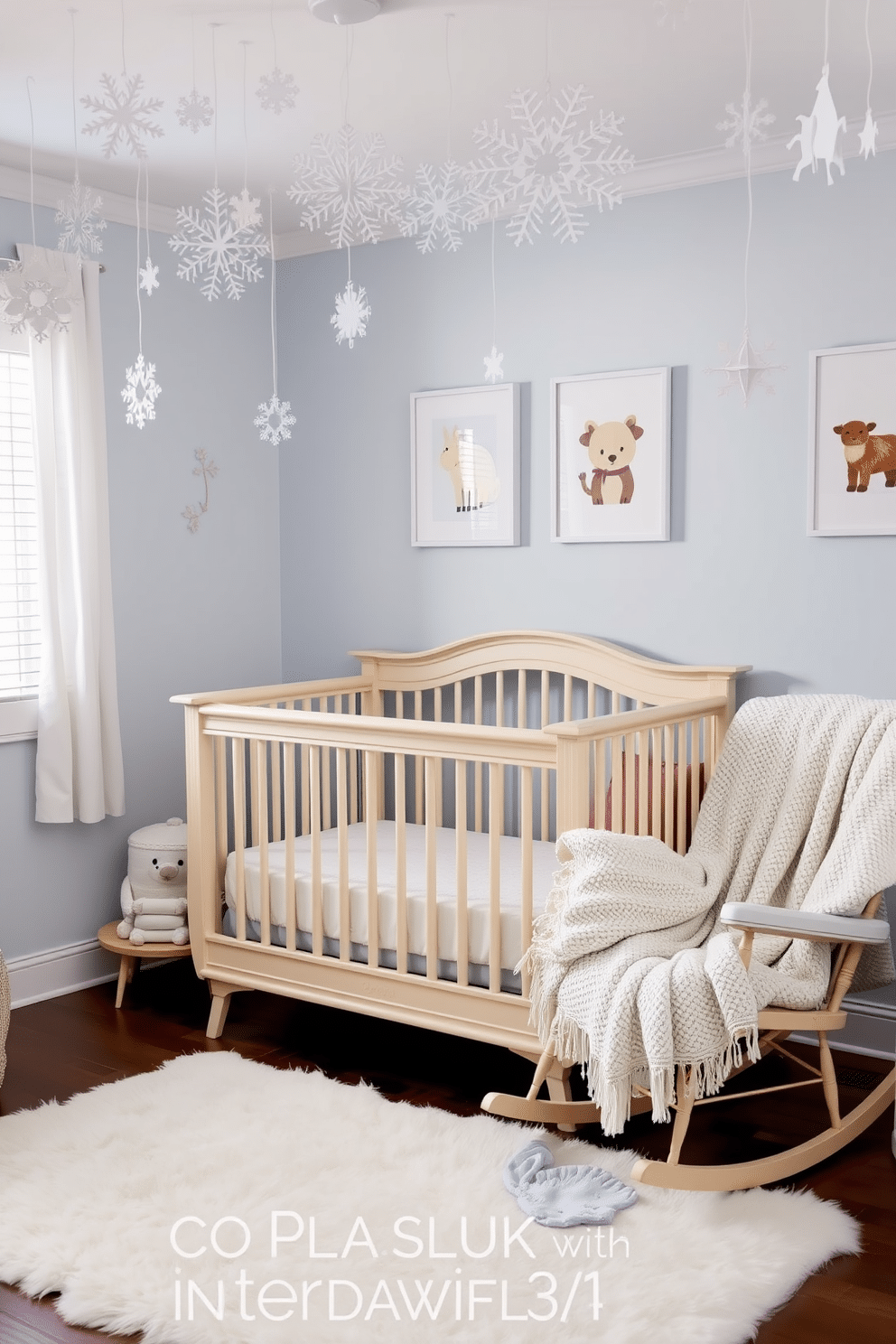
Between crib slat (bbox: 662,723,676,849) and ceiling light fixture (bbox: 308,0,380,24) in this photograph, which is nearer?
ceiling light fixture (bbox: 308,0,380,24)

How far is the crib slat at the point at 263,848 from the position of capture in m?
3.17

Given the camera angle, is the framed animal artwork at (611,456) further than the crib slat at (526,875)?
Yes

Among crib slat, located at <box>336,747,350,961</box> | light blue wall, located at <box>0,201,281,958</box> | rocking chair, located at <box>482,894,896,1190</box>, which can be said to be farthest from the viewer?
light blue wall, located at <box>0,201,281,958</box>

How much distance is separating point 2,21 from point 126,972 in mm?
2337

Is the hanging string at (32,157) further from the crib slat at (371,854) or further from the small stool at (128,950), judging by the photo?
→ the small stool at (128,950)

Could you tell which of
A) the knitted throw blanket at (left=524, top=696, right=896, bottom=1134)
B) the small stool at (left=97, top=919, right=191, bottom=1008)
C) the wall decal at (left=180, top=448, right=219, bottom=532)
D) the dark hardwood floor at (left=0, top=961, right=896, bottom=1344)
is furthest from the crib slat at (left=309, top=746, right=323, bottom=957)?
the wall decal at (left=180, top=448, right=219, bottom=532)

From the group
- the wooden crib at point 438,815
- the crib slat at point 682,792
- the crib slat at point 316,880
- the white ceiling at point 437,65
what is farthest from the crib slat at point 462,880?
the white ceiling at point 437,65

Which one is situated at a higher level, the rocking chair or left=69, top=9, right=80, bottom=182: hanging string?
left=69, top=9, right=80, bottom=182: hanging string

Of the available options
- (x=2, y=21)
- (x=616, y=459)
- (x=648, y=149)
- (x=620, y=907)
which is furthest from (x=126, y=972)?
(x=648, y=149)

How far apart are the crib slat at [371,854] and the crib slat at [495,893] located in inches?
13.1

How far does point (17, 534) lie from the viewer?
342 centimetres

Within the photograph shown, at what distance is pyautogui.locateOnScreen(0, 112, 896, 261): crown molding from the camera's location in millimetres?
2988

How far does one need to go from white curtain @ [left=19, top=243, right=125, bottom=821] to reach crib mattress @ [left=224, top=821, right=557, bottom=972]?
0.57 m

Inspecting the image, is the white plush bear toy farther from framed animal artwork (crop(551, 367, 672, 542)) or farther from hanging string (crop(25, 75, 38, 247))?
hanging string (crop(25, 75, 38, 247))
